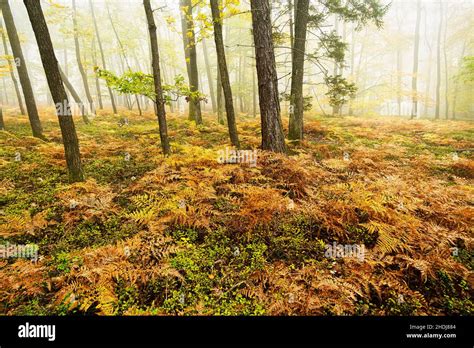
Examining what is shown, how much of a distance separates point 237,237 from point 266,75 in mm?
4535

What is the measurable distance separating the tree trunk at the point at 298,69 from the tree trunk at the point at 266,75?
2.09 metres

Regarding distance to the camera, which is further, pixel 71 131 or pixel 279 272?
pixel 71 131

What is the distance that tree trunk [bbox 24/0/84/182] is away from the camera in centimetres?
515

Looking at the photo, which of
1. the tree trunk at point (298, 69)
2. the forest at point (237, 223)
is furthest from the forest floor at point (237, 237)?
the tree trunk at point (298, 69)

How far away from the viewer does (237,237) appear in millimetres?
4121

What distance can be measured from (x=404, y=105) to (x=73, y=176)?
72187 millimetres

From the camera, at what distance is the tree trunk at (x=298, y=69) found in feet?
26.6

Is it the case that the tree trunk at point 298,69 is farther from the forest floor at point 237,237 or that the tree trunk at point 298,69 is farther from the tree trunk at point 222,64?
the tree trunk at point 222,64

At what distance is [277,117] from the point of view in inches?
267

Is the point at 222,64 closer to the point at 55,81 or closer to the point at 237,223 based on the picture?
the point at 55,81

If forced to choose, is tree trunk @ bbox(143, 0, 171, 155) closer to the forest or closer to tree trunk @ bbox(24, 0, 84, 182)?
the forest

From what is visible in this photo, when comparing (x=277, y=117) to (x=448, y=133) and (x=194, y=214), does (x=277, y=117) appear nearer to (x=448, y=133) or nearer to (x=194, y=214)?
(x=194, y=214)
